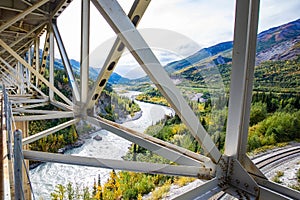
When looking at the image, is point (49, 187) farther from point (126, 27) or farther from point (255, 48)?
point (255, 48)

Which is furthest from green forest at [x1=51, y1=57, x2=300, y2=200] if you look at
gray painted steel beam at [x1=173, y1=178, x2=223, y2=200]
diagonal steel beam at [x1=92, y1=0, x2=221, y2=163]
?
gray painted steel beam at [x1=173, y1=178, x2=223, y2=200]

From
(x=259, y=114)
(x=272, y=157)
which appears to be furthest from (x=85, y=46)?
(x=272, y=157)

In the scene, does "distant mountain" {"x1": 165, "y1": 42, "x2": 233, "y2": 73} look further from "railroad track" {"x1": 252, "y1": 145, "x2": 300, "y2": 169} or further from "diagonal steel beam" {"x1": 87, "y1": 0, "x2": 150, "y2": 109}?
"railroad track" {"x1": 252, "y1": 145, "x2": 300, "y2": 169}

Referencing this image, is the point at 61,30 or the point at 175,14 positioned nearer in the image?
the point at 175,14

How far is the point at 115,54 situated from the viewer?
2262 millimetres

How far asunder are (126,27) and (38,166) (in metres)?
8.33

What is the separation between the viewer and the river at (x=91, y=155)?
225 centimetres

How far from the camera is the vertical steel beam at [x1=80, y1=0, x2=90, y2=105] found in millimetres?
2961

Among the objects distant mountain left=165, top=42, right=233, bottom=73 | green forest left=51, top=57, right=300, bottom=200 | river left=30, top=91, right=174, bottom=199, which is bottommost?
river left=30, top=91, right=174, bottom=199

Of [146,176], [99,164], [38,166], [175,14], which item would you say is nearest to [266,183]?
[99,164]

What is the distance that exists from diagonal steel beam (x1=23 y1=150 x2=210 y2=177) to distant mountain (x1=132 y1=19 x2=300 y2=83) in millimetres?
776

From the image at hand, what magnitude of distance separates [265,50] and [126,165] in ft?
4.54

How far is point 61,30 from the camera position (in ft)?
16.7

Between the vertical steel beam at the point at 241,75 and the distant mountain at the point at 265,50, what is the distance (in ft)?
0.33
